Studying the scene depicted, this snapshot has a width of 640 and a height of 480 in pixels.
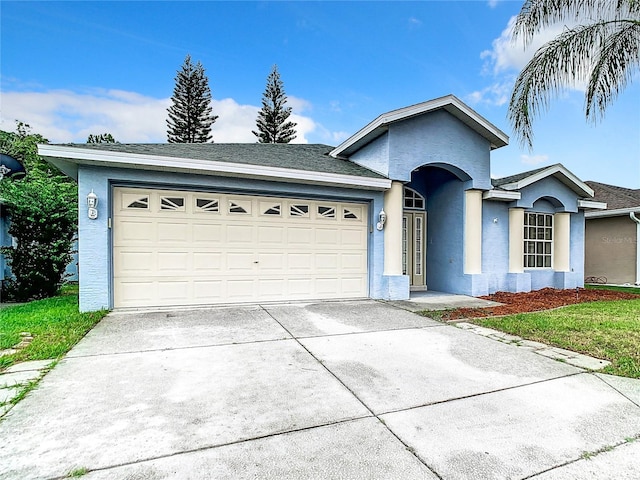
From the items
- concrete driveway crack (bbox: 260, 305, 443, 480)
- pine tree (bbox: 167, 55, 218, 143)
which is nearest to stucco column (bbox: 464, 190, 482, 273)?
concrete driveway crack (bbox: 260, 305, 443, 480)

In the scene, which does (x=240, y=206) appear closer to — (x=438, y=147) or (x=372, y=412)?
(x=438, y=147)

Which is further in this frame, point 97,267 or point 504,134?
point 504,134

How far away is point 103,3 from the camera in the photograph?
10555mm

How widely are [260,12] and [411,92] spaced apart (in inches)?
288

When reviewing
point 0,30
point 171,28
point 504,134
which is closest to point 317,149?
point 504,134

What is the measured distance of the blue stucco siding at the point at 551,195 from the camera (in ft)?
33.0

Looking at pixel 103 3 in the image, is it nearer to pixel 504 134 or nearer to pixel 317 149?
pixel 317 149

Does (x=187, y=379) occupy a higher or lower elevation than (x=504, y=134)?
lower

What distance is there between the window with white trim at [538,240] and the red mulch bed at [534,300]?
3.04ft

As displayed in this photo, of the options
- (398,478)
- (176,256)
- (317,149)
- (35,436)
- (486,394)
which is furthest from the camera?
(317,149)

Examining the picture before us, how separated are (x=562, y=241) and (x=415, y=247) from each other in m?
4.84

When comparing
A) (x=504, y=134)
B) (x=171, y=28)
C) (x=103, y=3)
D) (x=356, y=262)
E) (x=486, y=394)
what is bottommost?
(x=486, y=394)

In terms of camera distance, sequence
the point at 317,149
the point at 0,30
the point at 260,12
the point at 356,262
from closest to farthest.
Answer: the point at 356,262
the point at 0,30
the point at 317,149
the point at 260,12

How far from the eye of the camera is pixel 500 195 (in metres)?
9.52
